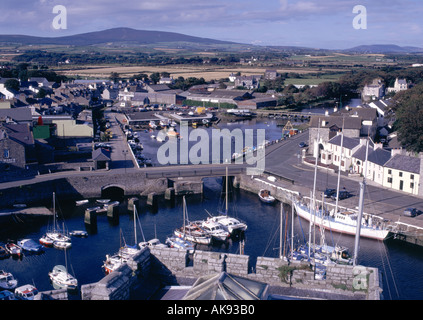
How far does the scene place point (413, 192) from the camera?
70.6ft

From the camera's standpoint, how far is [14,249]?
17.6 m

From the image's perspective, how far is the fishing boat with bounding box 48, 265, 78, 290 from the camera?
14.7 m

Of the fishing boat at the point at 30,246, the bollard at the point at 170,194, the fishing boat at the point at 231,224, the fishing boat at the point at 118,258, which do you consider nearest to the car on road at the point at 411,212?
the fishing boat at the point at 231,224

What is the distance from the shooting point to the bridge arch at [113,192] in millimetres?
24547

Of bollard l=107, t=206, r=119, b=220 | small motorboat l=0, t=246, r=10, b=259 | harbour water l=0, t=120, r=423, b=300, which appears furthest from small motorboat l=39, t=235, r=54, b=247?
bollard l=107, t=206, r=119, b=220

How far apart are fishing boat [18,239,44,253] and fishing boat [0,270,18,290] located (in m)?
2.32

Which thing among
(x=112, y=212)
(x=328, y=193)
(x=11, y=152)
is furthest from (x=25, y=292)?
(x=328, y=193)

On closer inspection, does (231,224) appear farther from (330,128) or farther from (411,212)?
(330,128)

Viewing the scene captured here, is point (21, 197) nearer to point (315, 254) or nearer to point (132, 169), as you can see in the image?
point (132, 169)

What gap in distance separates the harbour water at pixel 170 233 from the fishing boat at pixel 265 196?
14.2 inches

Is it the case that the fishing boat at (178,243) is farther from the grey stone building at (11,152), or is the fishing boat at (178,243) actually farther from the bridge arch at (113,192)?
the grey stone building at (11,152)

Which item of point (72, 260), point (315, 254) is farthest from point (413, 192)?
point (72, 260)

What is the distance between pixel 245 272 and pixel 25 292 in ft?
36.3

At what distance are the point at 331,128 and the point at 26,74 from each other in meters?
54.8
